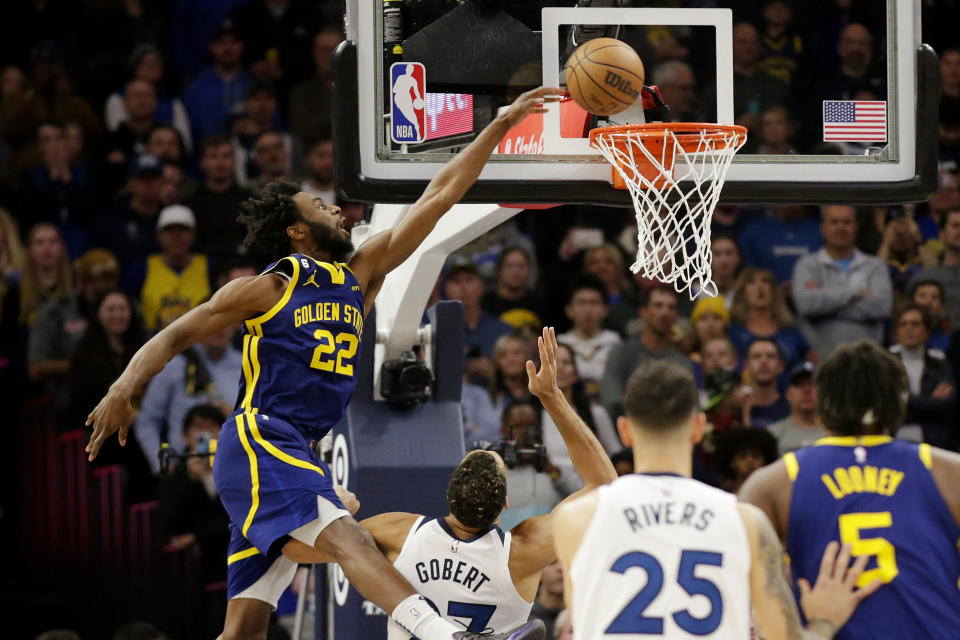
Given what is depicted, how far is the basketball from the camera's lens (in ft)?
18.7

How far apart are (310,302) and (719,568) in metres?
2.17

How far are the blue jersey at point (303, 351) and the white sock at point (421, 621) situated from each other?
0.84m

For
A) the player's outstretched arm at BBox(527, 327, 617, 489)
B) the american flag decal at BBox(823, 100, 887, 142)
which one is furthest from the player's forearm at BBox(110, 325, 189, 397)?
the american flag decal at BBox(823, 100, 887, 142)

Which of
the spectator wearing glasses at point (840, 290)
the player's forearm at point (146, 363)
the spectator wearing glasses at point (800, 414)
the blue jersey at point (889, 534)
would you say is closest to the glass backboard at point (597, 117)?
the player's forearm at point (146, 363)

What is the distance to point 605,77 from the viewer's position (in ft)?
18.7

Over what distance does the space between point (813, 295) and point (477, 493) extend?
4.91 meters

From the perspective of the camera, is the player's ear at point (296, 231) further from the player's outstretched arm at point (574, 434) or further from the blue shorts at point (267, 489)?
the player's outstretched arm at point (574, 434)

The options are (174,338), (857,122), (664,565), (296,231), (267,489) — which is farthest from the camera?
(857,122)

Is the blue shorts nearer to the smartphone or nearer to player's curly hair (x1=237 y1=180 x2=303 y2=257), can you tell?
player's curly hair (x1=237 y1=180 x2=303 y2=257)

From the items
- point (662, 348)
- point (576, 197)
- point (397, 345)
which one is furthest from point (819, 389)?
point (662, 348)

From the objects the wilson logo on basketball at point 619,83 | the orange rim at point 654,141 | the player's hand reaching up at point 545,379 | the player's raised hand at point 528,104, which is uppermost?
the wilson logo on basketball at point 619,83

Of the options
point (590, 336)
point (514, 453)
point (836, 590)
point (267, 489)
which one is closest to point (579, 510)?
point (836, 590)

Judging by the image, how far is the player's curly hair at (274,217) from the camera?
5.78 metres

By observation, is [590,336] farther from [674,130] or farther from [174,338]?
[174,338]
